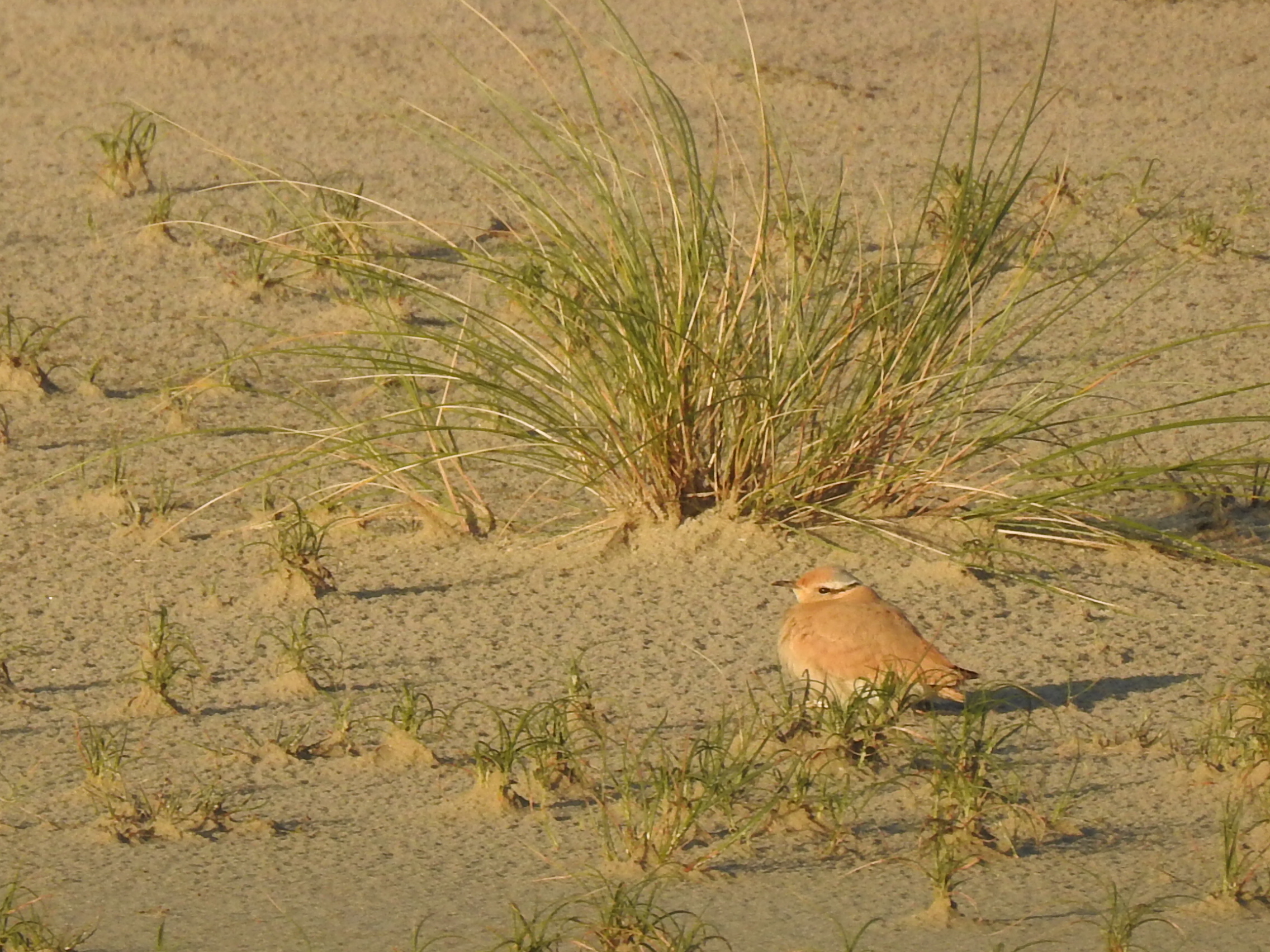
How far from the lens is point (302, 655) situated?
11.7ft

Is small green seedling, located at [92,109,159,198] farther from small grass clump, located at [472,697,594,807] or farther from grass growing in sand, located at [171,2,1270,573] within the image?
small grass clump, located at [472,697,594,807]

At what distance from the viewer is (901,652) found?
3.24 metres

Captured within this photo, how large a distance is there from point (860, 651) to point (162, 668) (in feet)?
4.36

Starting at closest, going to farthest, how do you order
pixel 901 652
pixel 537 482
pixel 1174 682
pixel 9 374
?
pixel 901 652, pixel 1174 682, pixel 537 482, pixel 9 374

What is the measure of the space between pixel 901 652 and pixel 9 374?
2897 mm

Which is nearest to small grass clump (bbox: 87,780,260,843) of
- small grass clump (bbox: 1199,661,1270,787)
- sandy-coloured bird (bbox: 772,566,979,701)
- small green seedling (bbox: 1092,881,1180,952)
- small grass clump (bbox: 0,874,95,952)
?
small grass clump (bbox: 0,874,95,952)

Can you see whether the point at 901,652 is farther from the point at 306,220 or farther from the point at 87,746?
the point at 306,220

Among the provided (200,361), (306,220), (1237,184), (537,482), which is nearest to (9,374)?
(200,361)

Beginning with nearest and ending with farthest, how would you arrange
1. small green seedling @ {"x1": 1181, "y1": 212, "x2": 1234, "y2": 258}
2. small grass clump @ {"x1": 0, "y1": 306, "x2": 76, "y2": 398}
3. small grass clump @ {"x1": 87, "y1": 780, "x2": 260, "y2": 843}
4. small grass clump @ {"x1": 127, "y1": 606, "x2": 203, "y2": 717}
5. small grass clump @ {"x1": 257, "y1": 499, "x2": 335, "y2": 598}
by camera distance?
small grass clump @ {"x1": 87, "y1": 780, "x2": 260, "y2": 843}, small grass clump @ {"x1": 127, "y1": 606, "x2": 203, "y2": 717}, small grass clump @ {"x1": 257, "y1": 499, "x2": 335, "y2": 598}, small grass clump @ {"x1": 0, "y1": 306, "x2": 76, "y2": 398}, small green seedling @ {"x1": 1181, "y1": 212, "x2": 1234, "y2": 258}

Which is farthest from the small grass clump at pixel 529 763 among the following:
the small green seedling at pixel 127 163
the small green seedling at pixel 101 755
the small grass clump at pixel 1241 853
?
the small green seedling at pixel 127 163

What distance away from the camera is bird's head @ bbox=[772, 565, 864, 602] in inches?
136

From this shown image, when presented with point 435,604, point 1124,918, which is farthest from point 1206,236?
point 1124,918

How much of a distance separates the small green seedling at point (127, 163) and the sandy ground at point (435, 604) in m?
0.09

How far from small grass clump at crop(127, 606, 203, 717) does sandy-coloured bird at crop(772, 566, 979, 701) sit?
1.17 metres
